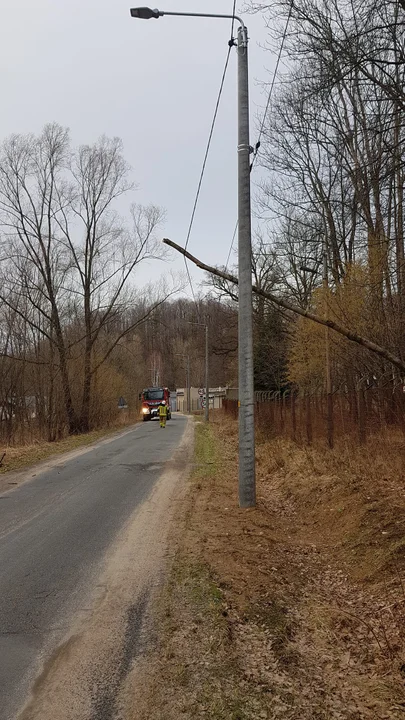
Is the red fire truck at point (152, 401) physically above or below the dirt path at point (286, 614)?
above

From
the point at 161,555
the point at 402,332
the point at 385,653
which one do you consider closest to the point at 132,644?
the point at 385,653

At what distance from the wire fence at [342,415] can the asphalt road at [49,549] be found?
479cm

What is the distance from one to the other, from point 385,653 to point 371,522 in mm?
3450

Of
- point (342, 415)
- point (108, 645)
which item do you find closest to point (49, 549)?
point (108, 645)

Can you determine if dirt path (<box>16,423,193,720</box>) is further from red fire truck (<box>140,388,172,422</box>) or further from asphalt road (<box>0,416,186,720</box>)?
red fire truck (<box>140,388,172,422</box>)

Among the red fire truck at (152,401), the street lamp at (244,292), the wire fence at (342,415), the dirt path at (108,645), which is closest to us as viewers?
the dirt path at (108,645)

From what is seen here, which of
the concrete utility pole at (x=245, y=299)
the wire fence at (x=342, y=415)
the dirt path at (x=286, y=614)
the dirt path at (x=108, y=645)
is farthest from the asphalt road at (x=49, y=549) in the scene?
the wire fence at (x=342, y=415)

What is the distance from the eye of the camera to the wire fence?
1170 cm

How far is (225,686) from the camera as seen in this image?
11.7 ft

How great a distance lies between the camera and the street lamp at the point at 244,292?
892cm

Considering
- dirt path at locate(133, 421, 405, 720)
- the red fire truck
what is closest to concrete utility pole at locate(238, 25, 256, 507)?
dirt path at locate(133, 421, 405, 720)

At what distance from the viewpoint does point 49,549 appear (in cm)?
704

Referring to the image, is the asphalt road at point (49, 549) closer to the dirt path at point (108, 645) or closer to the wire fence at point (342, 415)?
the dirt path at point (108, 645)

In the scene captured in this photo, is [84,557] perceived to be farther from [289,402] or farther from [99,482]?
[289,402]
